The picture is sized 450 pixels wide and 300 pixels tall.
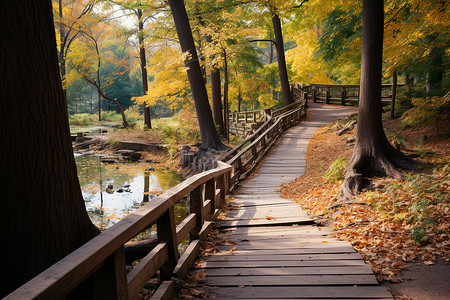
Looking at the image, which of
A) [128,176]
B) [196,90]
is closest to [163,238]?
[196,90]

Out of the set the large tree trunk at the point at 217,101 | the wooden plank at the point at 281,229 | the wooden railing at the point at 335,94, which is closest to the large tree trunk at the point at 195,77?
the large tree trunk at the point at 217,101

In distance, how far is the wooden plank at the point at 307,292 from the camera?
9.30ft

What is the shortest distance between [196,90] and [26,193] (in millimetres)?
10141

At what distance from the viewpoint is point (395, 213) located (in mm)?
4867

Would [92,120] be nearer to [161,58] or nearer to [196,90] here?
[161,58]

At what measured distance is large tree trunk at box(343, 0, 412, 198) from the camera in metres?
6.54

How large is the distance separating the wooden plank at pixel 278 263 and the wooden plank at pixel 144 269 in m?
0.79

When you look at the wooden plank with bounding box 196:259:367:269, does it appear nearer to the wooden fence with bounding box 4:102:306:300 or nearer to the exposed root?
the wooden fence with bounding box 4:102:306:300

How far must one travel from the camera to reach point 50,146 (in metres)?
2.63

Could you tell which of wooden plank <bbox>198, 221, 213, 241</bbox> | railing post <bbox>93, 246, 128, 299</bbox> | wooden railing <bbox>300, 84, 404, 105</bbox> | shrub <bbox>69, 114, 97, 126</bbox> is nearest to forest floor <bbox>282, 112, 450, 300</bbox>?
wooden plank <bbox>198, 221, 213, 241</bbox>

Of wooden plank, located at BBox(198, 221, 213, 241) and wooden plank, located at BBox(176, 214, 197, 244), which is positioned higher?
wooden plank, located at BBox(176, 214, 197, 244)

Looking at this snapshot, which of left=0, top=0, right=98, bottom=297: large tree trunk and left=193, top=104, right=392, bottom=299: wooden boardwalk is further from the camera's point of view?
left=193, top=104, right=392, bottom=299: wooden boardwalk

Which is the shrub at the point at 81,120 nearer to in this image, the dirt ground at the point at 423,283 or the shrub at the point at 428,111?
the shrub at the point at 428,111

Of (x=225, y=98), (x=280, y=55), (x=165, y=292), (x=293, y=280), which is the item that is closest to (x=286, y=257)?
(x=293, y=280)
